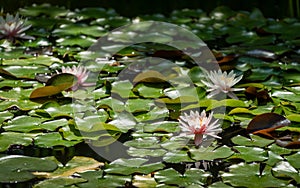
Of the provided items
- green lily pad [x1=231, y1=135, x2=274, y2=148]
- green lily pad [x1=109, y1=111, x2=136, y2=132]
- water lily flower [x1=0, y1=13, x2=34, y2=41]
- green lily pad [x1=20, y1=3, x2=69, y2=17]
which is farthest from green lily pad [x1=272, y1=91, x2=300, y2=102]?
green lily pad [x1=20, y1=3, x2=69, y2=17]

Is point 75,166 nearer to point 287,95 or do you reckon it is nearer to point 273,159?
point 273,159

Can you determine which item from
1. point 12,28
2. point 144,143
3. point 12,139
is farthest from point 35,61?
point 144,143

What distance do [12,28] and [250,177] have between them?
1507 mm

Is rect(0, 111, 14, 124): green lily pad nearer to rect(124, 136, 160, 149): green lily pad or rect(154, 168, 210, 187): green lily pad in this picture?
rect(124, 136, 160, 149): green lily pad

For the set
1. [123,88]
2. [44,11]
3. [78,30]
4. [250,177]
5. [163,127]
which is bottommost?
[250,177]

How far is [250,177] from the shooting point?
5.65ft

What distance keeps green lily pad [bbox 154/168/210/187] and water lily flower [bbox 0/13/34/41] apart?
1333 millimetres

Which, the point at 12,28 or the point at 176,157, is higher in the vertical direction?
the point at 12,28

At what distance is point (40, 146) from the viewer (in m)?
1.90

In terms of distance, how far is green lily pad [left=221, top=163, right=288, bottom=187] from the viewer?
168cm

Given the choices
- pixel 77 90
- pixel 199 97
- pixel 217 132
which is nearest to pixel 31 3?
pixel 77 90

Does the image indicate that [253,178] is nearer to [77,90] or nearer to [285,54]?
[77,90]

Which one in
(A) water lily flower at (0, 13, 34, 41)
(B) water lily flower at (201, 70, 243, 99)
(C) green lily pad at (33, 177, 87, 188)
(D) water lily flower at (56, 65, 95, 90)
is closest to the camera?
(C) green lily pad at (33, 177, 87, 188)

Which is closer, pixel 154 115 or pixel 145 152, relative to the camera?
pixel 145 152
